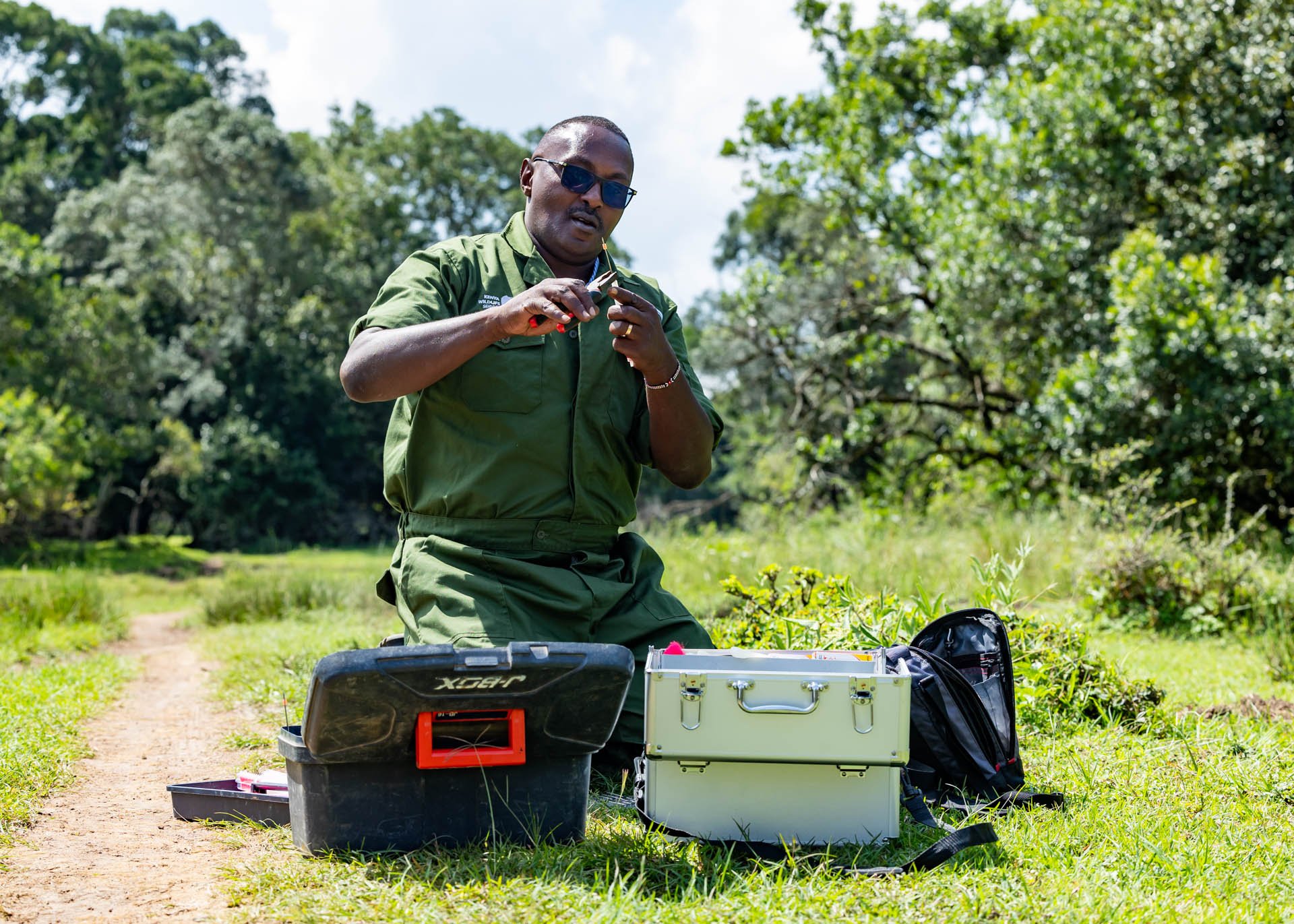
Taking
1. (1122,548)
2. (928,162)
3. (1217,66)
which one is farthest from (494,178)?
(1122,548)

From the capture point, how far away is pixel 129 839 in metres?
3.00

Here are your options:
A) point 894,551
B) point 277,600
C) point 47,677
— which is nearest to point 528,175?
point 47,677

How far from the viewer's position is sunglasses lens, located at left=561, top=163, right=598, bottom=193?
359 cm

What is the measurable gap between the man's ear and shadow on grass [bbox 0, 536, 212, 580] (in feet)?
44.4

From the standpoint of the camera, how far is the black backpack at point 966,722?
3.28 m

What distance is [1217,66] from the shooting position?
379 inches

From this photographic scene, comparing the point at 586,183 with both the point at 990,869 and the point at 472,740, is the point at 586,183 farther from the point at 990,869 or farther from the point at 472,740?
the point at 990,869

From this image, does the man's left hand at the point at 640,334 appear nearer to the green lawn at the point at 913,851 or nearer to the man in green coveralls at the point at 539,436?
the man in green coveralls at the point at 539,436

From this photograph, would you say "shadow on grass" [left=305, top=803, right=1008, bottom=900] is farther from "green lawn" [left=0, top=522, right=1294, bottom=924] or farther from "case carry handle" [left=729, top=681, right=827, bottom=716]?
"case carry handle" [left=729, top=681, right=827, bottom=716]

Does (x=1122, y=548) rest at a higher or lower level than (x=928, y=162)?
lower

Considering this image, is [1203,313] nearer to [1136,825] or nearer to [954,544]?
[954,544]

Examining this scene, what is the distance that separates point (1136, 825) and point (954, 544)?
6.11 metres

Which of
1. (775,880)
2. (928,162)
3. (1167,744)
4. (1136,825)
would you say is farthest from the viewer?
(928,162)

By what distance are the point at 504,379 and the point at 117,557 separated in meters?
19.3
